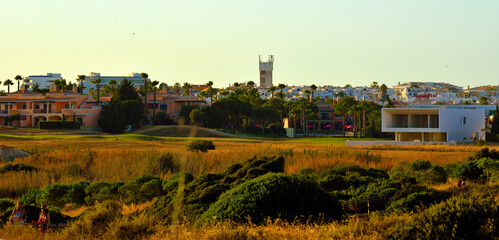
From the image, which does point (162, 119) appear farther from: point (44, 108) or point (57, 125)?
point (57, 125)

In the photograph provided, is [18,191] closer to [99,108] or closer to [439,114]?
[439,114]

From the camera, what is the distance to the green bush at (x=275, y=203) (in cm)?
1330

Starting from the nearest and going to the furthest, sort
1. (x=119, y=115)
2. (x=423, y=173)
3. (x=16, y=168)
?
(x=423, y=173) < (x=16, y=168) < (x=119, y=115)

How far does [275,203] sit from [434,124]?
53.9m

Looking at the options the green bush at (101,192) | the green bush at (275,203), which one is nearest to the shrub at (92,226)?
the green bush at (275,203)

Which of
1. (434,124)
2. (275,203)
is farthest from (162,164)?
(434,124)

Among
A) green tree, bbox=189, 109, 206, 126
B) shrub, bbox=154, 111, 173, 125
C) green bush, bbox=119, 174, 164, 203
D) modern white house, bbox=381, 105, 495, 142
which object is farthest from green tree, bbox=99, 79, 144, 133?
green bush, bbox=119, 174, 164, 203

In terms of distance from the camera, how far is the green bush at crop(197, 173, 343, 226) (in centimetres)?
1330

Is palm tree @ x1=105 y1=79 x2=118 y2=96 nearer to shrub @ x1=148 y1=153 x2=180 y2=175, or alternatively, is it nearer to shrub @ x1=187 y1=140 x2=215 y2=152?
shrub @ x1=187 y1=140 x2=215 y2=152

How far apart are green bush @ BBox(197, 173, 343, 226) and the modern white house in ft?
169

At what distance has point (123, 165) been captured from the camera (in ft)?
99.2

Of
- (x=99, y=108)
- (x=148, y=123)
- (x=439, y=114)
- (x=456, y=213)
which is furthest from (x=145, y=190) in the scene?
(x=148, y=123)

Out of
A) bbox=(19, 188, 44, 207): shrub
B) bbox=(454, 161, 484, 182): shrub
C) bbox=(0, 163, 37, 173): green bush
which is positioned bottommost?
bbox=(19, 188, 44, 207): shrub

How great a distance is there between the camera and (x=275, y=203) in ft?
44.9
